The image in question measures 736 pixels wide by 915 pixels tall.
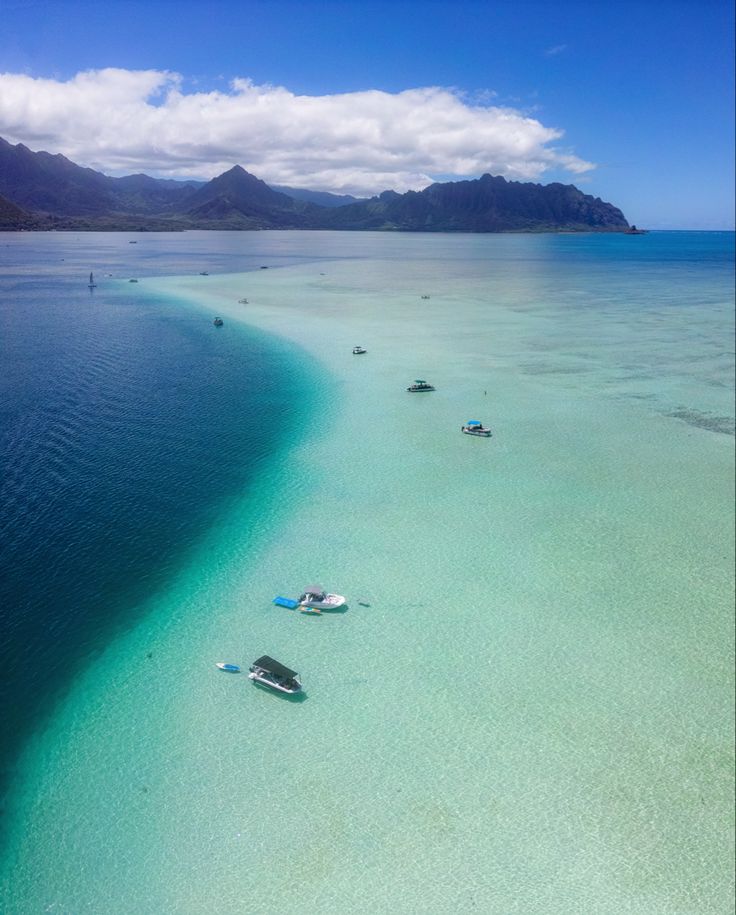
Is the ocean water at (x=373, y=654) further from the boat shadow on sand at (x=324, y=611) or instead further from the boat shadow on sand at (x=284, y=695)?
the boat shadow on sand at (x=324, y=611)

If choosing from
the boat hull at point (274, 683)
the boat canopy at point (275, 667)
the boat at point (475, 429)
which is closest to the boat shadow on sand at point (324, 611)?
the boat canopy at point (275, 667)

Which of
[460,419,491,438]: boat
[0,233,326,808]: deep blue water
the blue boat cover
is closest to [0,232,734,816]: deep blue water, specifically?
[0,233,326,808]: deep blue water

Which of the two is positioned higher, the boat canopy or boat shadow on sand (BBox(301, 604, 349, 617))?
boat shadow on sand (BBox(301, 604, 349, 617))

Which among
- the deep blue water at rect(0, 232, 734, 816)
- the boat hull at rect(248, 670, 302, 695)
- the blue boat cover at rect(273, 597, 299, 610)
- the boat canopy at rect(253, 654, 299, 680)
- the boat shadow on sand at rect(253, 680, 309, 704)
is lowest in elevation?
the boat shadow on sand at rect(253, 680, 309, 704)

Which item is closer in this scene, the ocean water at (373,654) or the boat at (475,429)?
the ocean water at (373,654)

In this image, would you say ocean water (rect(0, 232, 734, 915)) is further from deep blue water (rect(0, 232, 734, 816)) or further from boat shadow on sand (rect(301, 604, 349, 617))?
boat shadow on sand (rect(301, 604, 349, 617))

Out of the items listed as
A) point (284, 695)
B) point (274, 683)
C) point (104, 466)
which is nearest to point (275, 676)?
point (274, 683)

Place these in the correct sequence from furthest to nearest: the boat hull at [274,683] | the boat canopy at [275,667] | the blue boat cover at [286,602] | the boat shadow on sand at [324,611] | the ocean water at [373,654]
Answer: the blue boat cover at [286,602] < the boat shadow on sand at [324,611] < the boat canopy at [275,667] < the boat hull at [274,683] < the ocean water at [373,654]
